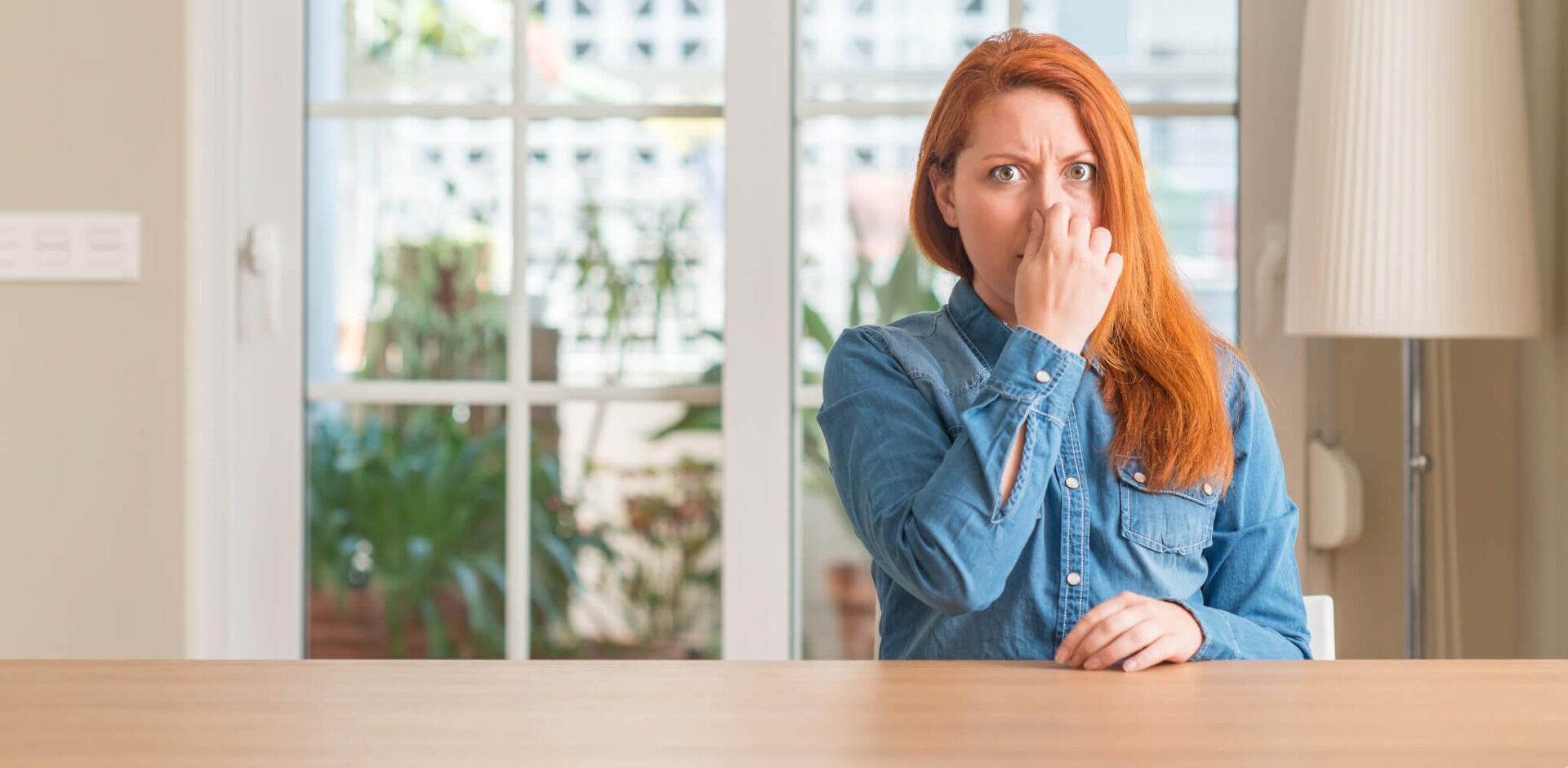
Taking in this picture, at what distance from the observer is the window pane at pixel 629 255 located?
2.34 metres

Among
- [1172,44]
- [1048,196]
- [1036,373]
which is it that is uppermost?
[1172,44]

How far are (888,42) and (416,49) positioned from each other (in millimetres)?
809

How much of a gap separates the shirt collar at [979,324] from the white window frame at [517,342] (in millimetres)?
833

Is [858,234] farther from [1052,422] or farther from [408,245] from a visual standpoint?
[1052,422]

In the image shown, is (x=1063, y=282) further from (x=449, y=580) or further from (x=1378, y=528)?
(x=449, y=580)

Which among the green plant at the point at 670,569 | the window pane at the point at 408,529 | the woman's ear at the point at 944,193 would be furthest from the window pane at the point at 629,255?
the woman's ear at the point at 944,193

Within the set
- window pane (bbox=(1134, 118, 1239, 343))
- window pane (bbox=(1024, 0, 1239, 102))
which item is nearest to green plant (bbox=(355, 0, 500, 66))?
window pane (bbox=(1024, 0, 1239, 102))

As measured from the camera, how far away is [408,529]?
9.20 ft

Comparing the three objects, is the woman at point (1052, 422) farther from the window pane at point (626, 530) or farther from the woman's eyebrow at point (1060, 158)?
the window pane at point (626, 530)

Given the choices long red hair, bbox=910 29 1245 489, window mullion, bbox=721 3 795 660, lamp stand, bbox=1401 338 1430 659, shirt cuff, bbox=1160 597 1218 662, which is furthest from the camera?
window mullion, bbox=721 3 795 660

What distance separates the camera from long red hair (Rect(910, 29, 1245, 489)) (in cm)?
127

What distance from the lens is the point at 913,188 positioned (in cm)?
142

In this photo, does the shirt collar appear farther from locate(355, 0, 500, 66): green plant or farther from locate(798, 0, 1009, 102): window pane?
locate(355, 0, 500, 66): green plant

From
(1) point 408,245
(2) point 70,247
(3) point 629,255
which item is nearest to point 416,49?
(1) point 408,245
